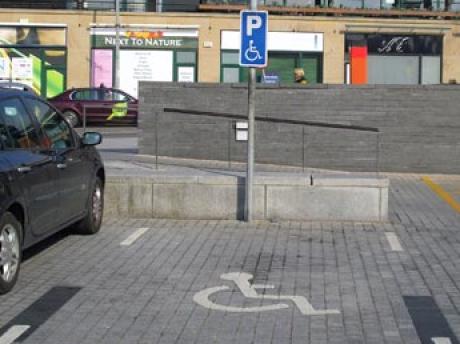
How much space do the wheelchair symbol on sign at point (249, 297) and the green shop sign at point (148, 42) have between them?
3252cm

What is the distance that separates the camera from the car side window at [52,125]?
340 inches

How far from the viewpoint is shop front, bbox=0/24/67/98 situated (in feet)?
130

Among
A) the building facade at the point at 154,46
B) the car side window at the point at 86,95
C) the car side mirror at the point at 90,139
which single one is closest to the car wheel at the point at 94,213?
the car side mirror at the point at 90,139

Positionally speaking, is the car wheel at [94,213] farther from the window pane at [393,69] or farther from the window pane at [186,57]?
the window pane at [393,69]

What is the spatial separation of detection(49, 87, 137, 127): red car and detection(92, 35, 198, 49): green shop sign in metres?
8.93

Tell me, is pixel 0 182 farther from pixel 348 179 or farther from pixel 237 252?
pixel 348 179

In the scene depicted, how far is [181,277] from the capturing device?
26.1 ft

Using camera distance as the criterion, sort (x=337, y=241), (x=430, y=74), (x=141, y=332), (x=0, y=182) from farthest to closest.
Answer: (x=430, y=74)
(x=337, y=241)
(x=0, y=182)
(x=141, y=332)

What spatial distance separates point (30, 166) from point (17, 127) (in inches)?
18.4

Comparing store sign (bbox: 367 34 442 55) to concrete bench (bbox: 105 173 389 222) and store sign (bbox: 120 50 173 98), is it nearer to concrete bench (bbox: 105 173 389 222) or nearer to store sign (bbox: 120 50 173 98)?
store sign (bbox: 120 50 173 98)

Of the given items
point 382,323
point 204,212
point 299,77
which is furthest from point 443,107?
point 382,323

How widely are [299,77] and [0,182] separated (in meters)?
11.2

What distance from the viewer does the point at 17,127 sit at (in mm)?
7934

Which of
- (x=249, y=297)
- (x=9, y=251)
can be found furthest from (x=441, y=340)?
(x=9, y=251)
